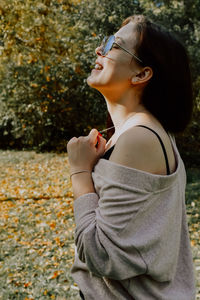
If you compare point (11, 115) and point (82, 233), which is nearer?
point (82, 233)

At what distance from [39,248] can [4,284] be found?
1008 mm

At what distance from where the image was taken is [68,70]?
39.1 ft

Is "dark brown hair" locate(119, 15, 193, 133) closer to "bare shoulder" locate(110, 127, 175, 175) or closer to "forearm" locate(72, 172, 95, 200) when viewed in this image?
"bare shoulder" locate(110, 127, 175, 175)

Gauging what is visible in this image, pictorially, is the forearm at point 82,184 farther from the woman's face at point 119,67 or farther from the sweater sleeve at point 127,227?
the woman's face at point 119,67

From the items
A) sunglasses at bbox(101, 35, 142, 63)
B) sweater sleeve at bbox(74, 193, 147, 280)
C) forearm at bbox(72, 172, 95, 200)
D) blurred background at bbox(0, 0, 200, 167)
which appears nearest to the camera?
sweater sleeve at bbox(74, 193, 147, 280)

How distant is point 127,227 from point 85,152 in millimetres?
420

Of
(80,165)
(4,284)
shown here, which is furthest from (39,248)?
(80,165)

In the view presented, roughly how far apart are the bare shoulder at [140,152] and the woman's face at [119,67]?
32cm

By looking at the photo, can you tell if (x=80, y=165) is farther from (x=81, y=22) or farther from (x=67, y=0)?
(x=81, y=22)

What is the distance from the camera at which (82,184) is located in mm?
1301

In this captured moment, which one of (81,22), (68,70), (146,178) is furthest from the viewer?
(68,70)

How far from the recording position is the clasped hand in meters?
1.36

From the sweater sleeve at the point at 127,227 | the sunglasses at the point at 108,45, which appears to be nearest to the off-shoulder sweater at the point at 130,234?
the sweater sleeve at the point at 127,227

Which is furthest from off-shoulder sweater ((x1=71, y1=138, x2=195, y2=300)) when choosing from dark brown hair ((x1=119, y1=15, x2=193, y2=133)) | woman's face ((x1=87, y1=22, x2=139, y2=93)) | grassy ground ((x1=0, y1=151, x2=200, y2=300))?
grassy ground ((x1=0, y1=151, x2=200, y2=300))
